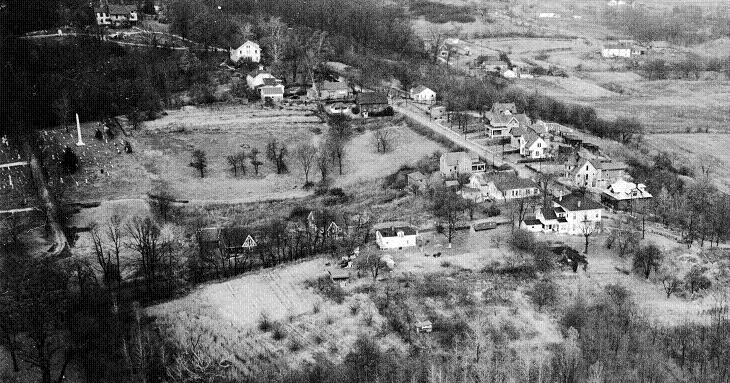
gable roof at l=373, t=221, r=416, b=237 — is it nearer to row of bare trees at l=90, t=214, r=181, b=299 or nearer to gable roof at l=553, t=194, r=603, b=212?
gable roof at l=553, t=194, r=603, b=212

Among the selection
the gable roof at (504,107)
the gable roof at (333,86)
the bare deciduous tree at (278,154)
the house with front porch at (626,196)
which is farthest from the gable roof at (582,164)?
→ the gable roof at (333,86)

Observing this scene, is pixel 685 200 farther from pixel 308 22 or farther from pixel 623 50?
pixel 623 50

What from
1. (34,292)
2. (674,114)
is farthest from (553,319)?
(674,114)

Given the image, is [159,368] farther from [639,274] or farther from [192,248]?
[639,274]

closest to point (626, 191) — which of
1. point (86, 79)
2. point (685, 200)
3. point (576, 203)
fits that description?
point (685, 200)

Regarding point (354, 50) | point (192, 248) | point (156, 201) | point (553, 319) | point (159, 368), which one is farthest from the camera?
point (354, 50)

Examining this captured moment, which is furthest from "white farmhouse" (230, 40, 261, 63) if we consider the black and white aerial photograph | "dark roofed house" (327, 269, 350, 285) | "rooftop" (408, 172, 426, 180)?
"dark roofed house" (327, 269, 350, 285)

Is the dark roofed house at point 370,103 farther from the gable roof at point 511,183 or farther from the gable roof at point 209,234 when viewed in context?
the gable roof at point 209,234
